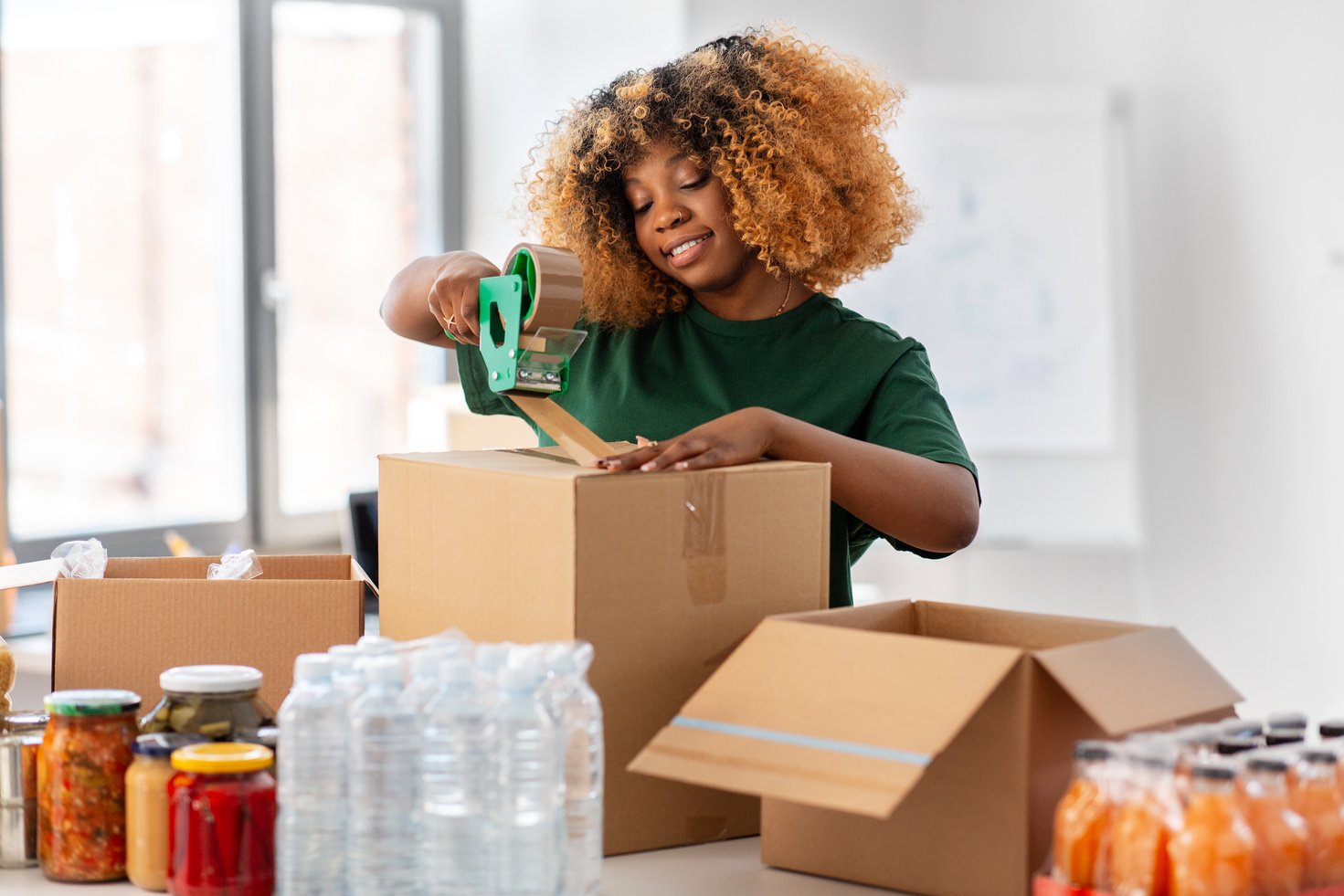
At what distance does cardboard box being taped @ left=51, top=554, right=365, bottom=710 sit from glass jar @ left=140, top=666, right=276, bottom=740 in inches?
7.2

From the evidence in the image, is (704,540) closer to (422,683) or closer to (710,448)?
(710,448)

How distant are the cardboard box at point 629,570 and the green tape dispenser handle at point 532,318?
71mm

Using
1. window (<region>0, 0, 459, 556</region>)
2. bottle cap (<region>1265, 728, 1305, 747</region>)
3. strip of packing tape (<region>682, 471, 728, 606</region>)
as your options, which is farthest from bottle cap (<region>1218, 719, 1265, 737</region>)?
window (<region>0, 0, 459, 556</region>)

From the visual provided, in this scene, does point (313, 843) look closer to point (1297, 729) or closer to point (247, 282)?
point (1297, 729)

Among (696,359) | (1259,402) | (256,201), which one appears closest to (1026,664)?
(696,359)

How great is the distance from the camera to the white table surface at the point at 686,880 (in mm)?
1076

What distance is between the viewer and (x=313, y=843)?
963mm

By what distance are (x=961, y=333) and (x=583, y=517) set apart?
2.48m

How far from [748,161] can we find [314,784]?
0.87 meters

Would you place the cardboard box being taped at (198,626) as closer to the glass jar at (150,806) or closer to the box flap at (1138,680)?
the glass jar at (150,806)

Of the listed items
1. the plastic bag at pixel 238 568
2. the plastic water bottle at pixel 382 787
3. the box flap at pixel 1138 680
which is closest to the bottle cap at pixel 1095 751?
the box flap at pixel 1138 680

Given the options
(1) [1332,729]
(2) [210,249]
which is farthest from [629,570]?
(2) [210,249]

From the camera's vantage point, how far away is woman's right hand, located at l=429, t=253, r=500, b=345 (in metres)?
1.31

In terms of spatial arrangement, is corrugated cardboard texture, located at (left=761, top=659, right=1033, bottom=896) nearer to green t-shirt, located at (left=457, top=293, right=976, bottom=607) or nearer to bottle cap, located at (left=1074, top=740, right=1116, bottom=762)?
bottle cap, located at (left=1074, top=740, right=1116, bottom=762)
